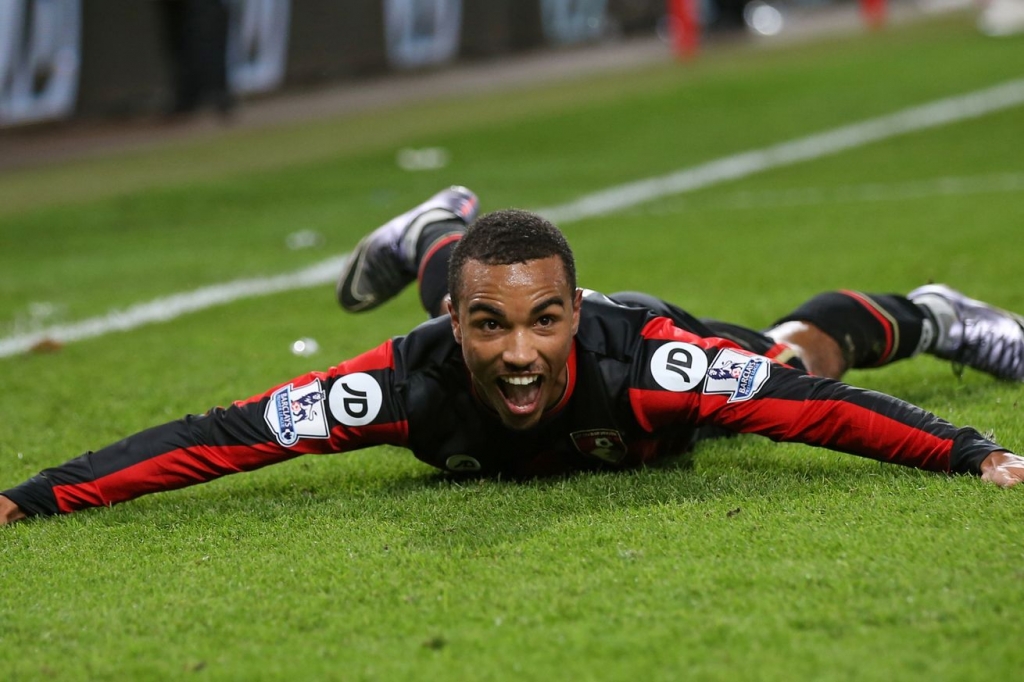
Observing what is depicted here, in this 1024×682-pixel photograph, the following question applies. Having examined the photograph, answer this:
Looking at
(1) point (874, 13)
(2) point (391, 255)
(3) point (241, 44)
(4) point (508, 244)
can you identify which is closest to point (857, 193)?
(2) point (391, 255)

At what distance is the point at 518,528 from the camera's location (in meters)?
3.69

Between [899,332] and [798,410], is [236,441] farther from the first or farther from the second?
[899,332]

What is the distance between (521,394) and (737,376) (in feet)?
1.84

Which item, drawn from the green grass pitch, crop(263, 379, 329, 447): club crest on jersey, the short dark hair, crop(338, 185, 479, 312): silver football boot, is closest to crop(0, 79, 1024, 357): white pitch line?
the green grass pitch

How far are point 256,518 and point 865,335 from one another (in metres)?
2.02

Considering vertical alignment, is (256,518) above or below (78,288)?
above

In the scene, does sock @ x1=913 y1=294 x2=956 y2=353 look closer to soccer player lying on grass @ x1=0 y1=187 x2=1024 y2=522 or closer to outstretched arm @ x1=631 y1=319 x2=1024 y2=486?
soccer player lying on grass @ x1=0 y1=187 x2=1024 y2=522

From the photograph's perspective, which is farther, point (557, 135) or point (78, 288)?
point (557, 135)

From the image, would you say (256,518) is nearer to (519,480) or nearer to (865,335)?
(519,480)

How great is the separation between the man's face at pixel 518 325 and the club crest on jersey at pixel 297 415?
45 centimetres

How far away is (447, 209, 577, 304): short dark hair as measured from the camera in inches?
144

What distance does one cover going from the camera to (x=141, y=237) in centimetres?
1019

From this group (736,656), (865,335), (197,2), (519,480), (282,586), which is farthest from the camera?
(197,2)

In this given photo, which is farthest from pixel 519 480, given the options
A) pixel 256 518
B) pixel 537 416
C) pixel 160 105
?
pixel 160 105
